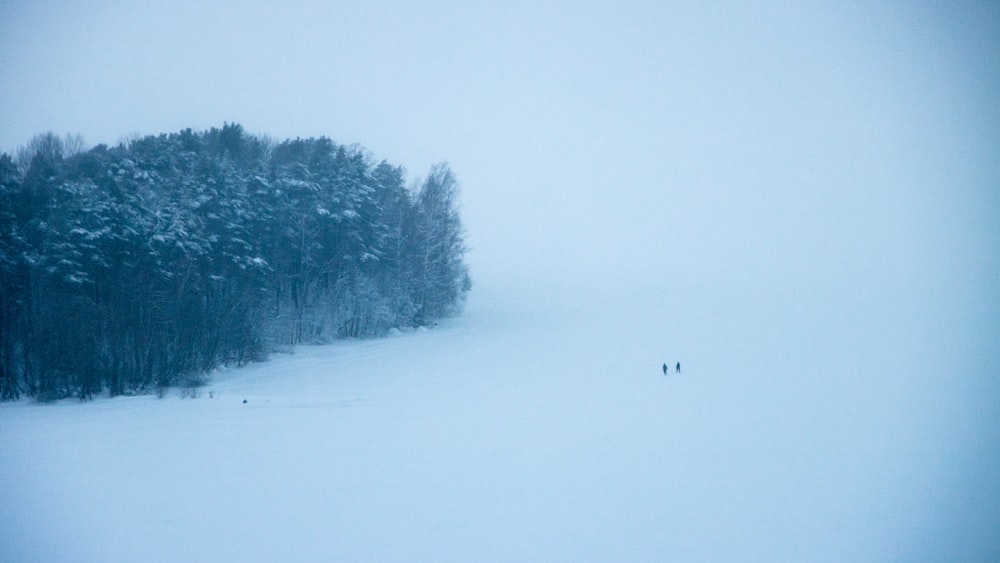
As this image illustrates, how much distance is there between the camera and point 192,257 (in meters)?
26.4

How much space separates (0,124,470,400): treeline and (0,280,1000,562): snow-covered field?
256 centimetres

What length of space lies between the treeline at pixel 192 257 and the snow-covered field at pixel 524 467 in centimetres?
256

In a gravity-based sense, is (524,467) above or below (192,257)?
below

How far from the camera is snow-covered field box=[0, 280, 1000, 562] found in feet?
26.7

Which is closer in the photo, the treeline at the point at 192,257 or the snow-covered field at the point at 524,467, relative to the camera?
the snow-covered field at the point at 524,467

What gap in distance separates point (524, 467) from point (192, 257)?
23213mm

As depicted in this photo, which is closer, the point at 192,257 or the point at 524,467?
the point at 524,467

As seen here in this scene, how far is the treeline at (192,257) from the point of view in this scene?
20188 millimetres

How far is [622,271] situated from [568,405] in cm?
7416

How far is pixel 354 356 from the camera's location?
3144cm

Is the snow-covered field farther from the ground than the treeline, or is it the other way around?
the treeline

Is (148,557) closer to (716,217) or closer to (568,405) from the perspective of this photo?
(568,405)

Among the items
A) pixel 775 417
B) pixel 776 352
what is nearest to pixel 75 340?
pixel 775 417

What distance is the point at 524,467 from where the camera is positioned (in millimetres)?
11578
